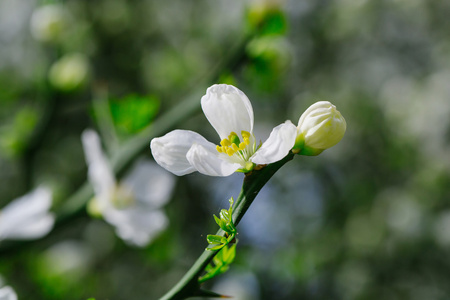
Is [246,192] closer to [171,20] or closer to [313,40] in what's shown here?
[313,40]

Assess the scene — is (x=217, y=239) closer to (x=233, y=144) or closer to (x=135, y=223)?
(x=233, y=144)

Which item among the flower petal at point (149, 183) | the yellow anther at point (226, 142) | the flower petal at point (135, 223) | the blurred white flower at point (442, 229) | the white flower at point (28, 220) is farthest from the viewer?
the blurred white flower at point (442, 229)

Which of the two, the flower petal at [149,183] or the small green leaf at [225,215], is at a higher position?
the flower petal at [149,183]

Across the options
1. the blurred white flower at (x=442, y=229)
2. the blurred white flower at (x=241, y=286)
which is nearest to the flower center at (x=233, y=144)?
the blurred white flower at (x=241, y=286)

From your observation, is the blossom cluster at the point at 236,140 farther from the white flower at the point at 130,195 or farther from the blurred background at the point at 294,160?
the blurred background at the point at 294,160

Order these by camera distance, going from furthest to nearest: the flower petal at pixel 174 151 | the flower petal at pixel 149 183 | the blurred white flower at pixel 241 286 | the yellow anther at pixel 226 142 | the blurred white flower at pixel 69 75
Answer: the blurred white flower at pixel 241 286
the blurred white flower at pixel 69 75
the flower petal at pixel 149 183
the yellow anther at pixel 226 142
the flower petal at pixel 174 151

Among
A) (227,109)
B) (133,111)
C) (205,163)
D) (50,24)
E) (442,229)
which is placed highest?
(50,24)

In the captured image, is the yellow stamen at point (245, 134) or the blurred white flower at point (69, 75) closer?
the yellow stamen at point (245, 134)

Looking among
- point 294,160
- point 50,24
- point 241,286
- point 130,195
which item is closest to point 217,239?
point 130,195
